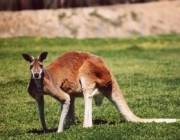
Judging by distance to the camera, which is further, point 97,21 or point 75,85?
point 97,21

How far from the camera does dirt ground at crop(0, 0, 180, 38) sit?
4419 cm

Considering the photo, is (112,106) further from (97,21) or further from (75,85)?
(97,21)

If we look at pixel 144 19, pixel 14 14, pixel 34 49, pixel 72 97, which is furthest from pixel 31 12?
pixel 72 97

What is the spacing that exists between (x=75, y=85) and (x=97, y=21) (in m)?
37.5

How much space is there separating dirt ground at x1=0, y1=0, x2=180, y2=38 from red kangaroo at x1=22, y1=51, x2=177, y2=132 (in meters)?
33.4

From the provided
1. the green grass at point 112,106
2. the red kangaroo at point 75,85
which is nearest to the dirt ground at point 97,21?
the green grass at point 112,106

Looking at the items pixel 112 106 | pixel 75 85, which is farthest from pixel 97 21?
pixel 75 85

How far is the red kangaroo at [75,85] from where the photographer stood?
8.83 metres

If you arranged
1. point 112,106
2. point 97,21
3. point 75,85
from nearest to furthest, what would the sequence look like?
1. point 75,85
2. point 112,106
3. point 97,21

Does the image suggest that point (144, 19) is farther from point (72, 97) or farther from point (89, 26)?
point (72, 97)

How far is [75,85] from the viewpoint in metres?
9.27

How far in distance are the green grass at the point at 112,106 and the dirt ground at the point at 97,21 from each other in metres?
15.9

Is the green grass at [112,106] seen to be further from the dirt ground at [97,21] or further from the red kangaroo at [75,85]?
the dirt ground at [97,21]

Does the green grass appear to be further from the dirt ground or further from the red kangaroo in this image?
the dirt ground
